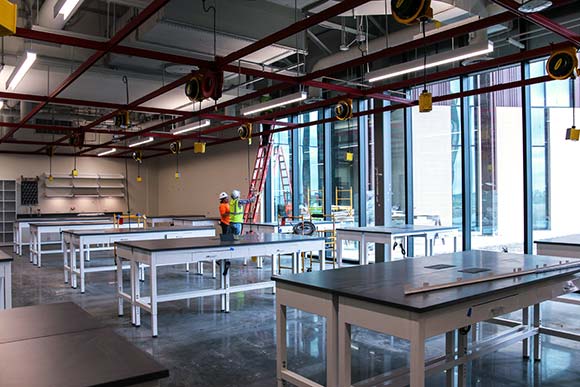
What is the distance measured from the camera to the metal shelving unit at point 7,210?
15078mm

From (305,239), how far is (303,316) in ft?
3.28

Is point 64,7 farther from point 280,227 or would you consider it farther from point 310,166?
point 310,166

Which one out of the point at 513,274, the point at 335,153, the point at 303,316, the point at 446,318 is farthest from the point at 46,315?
the point at 335,153

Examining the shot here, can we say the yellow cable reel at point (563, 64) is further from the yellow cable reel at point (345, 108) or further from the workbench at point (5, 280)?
the workbench at point (5, 280)

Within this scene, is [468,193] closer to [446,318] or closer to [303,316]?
[303,316]

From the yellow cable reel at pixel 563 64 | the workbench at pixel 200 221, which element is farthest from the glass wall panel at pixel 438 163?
the workbench at pixel 200 221

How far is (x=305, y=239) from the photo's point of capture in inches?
240

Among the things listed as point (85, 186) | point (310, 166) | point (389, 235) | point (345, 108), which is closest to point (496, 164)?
point (389, 235)

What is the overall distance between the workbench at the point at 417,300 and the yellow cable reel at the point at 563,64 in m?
2.41

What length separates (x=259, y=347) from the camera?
448cm

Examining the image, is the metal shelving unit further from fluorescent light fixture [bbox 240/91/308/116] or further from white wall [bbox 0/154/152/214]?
fluorescent light fixture [bbox 240/91/308/116]

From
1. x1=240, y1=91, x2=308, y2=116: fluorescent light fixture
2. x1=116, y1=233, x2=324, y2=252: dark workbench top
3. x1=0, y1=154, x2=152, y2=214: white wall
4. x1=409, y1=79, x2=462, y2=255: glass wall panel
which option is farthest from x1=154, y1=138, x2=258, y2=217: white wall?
x1=116, y1=233, x2=324, y2=252: dark workbench top

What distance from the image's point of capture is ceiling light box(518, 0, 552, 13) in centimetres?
363

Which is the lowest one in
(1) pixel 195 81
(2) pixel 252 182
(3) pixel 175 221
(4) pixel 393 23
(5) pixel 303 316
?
(5) pixel 303 316
